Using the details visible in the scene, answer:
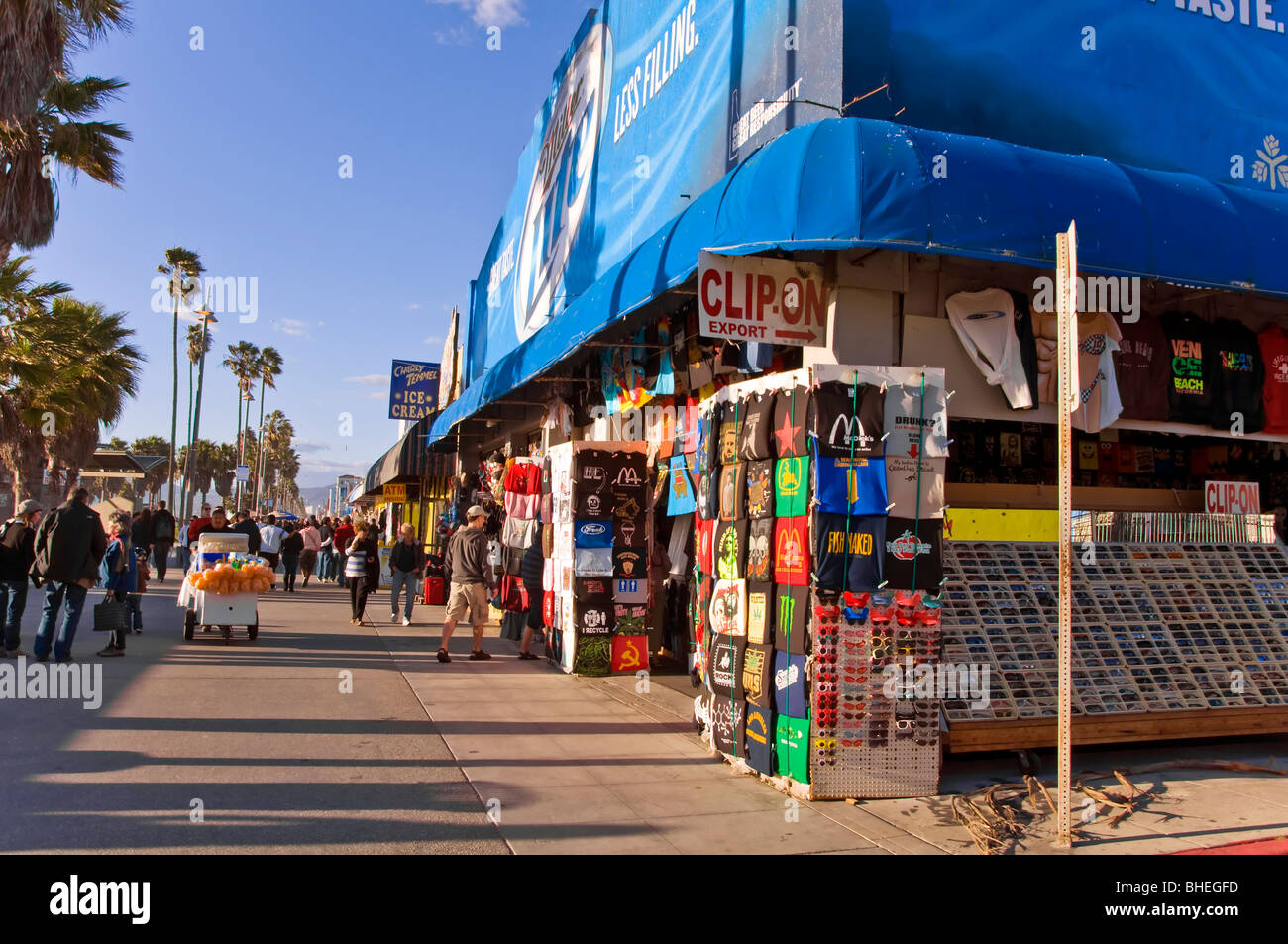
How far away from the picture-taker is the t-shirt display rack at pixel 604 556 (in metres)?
10.8

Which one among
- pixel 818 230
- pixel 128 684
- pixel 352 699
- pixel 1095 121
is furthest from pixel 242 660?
pixel 1095 121

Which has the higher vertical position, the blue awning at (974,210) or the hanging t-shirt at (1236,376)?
the blue awning at (974,210)

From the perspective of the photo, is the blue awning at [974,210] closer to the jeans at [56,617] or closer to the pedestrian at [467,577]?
the pedestrian at [467,577]

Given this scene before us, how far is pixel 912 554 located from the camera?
640 cm

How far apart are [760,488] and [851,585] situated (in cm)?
106

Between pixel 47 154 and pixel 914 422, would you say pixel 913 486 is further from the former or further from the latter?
pixel 47 154

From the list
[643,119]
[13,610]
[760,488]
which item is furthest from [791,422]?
[13,610]

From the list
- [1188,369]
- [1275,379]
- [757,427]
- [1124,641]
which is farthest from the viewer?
[1275,379]

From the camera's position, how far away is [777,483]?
6.75 metres

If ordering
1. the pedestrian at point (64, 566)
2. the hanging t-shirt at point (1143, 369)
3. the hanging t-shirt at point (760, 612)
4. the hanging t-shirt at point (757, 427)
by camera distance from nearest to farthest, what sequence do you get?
the hanging t-shirt at point (760, 612) < the hanging t-shirt at point (757, 427) < the hanging t-shirt at point (1143, 369) < the pedestrian at point (64, 566)

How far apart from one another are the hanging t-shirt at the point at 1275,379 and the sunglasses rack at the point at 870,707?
498 cm

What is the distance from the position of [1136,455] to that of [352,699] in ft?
27.6

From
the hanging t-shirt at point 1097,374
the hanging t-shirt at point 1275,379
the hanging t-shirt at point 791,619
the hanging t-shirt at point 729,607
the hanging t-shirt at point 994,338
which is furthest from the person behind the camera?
the hanging t-shirt at point 1275,379

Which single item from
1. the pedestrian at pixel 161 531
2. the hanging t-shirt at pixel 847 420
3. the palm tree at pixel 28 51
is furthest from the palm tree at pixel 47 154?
the hanging t-shirt at pixel 847 420
